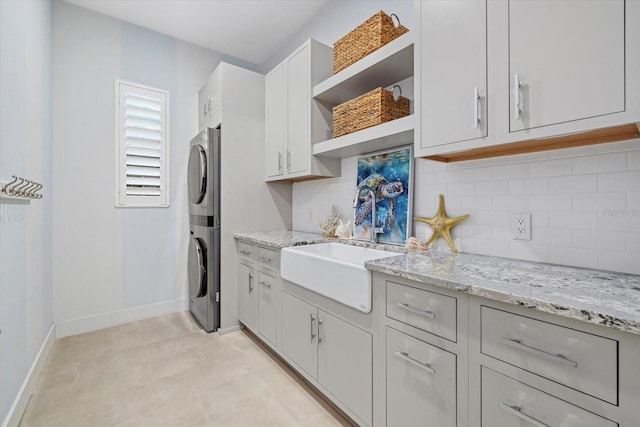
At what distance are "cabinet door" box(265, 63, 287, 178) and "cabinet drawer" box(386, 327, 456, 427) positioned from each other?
1858 mm

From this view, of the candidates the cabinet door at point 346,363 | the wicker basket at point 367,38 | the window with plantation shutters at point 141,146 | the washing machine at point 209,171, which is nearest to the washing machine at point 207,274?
the washing machine at point 209,171

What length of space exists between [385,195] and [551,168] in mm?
951

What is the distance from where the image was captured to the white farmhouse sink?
1.41 meters

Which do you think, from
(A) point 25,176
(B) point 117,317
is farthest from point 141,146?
(B) point 117,317

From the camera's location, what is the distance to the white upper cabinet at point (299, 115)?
234 cm

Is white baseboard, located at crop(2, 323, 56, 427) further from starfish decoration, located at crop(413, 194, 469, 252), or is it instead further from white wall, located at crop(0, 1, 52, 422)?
starfish decoration, located at crop(413, 194, 469, 252)

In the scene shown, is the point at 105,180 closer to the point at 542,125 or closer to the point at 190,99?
the point at 190,99

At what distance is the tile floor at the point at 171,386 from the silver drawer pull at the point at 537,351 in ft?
3.70

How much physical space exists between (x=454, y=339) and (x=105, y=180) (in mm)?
3269

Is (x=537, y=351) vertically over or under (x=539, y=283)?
under

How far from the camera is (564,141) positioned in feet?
4.03

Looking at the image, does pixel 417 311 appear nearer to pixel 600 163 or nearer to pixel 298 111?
pixel 600 163

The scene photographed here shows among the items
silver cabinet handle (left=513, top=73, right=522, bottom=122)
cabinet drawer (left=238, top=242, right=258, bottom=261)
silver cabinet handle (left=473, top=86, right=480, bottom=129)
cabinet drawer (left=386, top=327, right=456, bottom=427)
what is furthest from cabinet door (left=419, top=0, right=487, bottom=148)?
cabinet drawer (left=238, top=242, right=258, bottom=261)

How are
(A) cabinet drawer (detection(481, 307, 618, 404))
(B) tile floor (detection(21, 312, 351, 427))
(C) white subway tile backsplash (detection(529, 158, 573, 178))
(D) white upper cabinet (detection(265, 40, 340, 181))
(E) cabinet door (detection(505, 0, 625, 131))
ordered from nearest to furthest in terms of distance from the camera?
(A) cabinet drawer (detection(481, 307, 618, 404)), (E) cabinet door (detection(505, 0, 625, 131)), (C) white subway tile backsplash (detection(529, 158, 573, 178)), (B) tile floor (detection(21, 312, 351, 427)), (D) white upper cabinet (detection(265, 40, 340, 181))
